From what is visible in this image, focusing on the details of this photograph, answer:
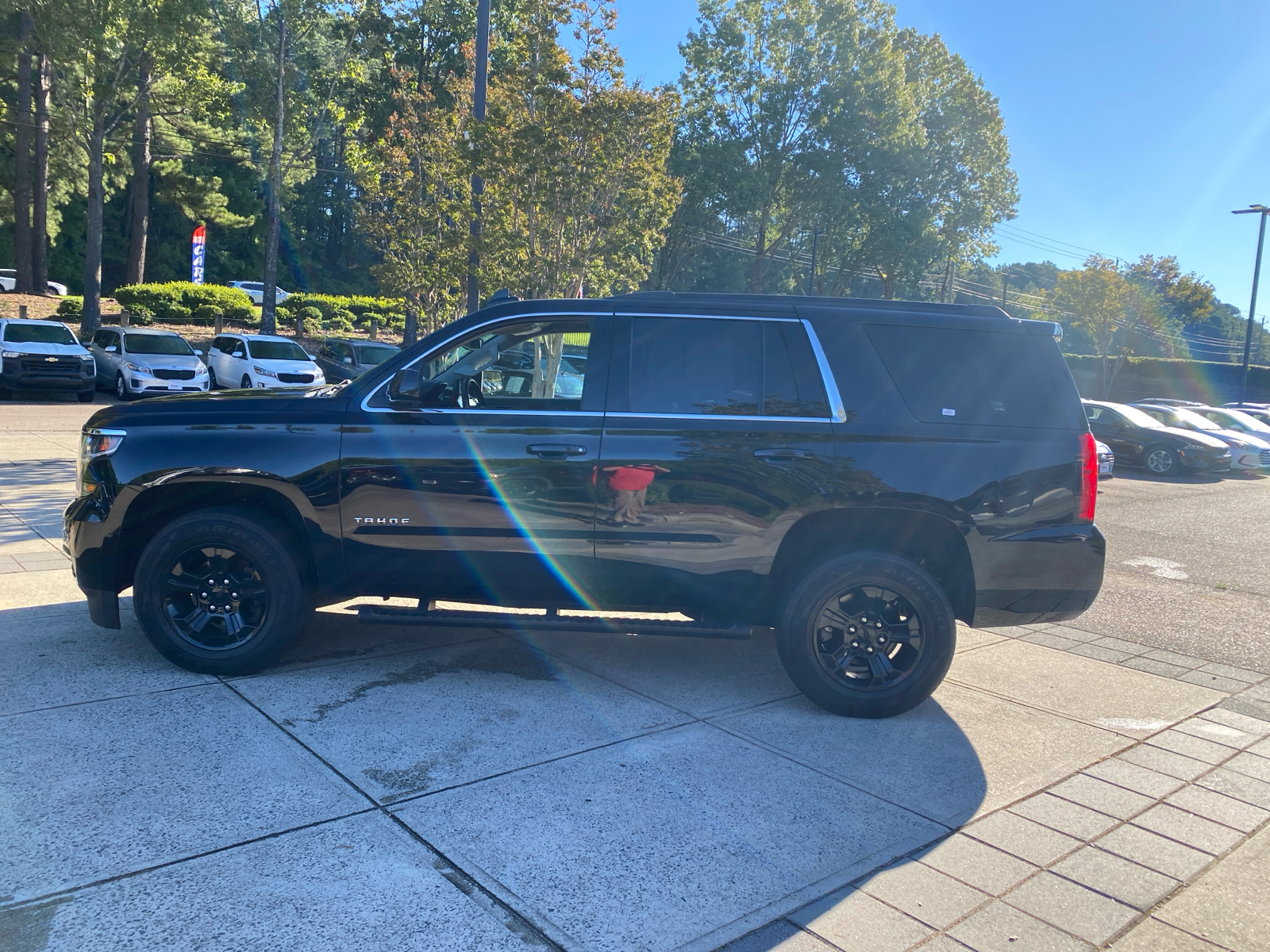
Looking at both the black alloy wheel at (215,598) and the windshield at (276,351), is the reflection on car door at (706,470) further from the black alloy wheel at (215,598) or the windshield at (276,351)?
the windshield at (276,351)

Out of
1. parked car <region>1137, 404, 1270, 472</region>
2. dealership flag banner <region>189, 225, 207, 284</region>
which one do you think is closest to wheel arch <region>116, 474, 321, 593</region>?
parked car <region>1137, 404, 1270, 472</region>

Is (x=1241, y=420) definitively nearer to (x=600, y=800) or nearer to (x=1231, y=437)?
(x=1231, y=437)

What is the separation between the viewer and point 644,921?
308cm

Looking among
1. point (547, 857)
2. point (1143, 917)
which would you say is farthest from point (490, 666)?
point (1143, 917)

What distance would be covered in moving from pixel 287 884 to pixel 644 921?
1.15m

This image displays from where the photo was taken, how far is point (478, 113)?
13.6 metres

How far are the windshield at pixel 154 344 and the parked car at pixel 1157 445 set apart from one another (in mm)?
19137

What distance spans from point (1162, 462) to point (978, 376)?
17095 millimetres

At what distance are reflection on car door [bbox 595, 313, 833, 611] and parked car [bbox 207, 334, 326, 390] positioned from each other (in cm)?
1783

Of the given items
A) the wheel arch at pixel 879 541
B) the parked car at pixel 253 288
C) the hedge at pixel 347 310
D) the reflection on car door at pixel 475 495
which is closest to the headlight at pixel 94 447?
the reflection on car door at pixel 475 495

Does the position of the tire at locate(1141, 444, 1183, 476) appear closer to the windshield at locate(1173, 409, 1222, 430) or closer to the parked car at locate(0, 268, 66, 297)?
the windshield at locate(1173, 409, 1222, 430)

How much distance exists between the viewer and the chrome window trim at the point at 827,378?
4.91m

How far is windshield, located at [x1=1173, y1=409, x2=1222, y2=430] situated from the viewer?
69.8 feet

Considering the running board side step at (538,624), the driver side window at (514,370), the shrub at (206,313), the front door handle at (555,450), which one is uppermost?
the shrub at (206,313)
